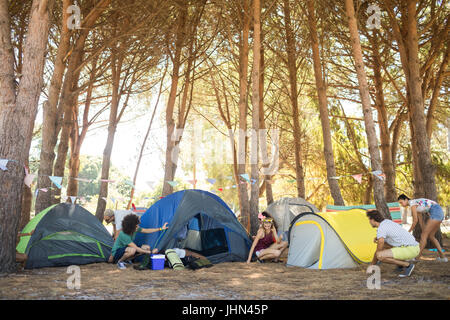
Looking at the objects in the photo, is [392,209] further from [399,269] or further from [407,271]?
[407,271]

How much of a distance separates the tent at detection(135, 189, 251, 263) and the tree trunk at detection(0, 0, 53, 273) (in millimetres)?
2444

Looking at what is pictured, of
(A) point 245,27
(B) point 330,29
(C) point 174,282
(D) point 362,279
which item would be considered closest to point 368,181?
(B) point 330,29

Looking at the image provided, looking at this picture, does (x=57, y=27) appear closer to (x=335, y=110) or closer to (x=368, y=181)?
(x=335, y=110)

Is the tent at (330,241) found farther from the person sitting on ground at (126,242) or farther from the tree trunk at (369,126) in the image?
the person sitting on ground at (126,242)

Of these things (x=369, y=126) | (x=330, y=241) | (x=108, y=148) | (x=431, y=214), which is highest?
(x=108, y=148)

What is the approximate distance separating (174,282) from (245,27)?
24.7 feet

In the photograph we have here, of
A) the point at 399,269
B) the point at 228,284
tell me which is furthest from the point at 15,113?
the point at 399,269

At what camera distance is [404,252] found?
17.4 feet

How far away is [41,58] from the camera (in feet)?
19.2

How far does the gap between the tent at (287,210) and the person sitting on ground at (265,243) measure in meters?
2.93

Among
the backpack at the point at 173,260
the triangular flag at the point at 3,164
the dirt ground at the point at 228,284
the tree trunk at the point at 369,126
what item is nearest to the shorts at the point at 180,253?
the backpack at the point at 173,260

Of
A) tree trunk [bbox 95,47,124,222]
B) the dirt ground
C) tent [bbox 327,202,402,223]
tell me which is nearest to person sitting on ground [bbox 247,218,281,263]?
the dirt ground

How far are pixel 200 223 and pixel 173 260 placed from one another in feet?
5.88

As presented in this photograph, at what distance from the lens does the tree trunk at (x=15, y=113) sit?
5.36m
